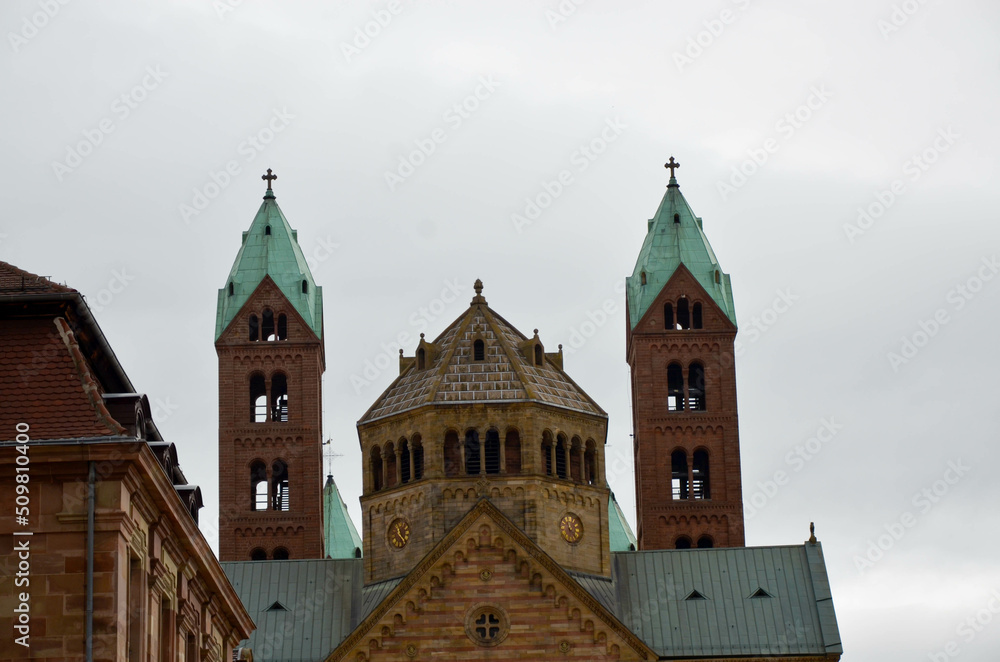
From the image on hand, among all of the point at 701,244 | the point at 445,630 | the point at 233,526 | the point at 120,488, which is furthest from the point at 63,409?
the point at 701,244

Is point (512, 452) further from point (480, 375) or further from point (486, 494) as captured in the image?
point (480, 375)

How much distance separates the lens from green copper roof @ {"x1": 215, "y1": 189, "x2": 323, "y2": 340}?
12256 cm

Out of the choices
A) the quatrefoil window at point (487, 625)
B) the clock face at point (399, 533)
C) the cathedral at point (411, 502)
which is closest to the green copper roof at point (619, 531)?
the cathedral at point (411, 502)

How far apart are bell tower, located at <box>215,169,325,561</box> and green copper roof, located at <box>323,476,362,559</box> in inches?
321

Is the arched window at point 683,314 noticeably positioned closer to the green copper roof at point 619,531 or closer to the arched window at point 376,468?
the green copper roof at point 619,531

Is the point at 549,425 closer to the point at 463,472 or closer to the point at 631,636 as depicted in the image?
the point at 463,472

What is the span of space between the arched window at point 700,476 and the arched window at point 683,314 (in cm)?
682

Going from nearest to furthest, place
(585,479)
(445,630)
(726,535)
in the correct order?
(445,630), (585,479), (726,535)

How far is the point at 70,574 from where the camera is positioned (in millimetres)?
45250

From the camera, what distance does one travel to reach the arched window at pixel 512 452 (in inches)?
3856

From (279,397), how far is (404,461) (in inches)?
974

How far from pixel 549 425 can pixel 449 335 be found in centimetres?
710

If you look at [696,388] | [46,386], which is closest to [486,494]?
[696,388]

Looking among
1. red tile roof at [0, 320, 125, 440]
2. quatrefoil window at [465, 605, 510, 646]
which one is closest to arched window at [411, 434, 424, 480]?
quatrefoil window at [465, 605, 510, 646]
